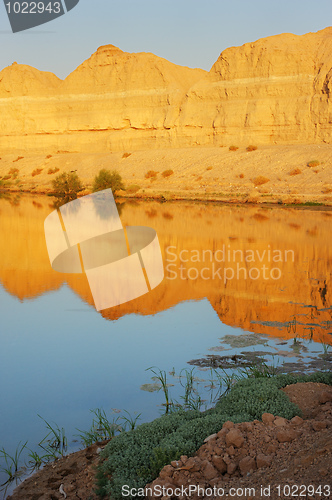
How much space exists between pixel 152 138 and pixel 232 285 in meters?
47.4

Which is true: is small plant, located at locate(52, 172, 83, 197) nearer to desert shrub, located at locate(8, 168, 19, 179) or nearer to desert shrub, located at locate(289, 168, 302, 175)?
desert shrub, located at locate(289, 168, 302, 175)

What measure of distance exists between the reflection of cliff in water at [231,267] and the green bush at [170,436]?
148 inches

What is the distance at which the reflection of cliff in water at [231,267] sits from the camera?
10617mm

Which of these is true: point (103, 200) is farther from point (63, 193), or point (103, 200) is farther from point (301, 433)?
point (301, 433)

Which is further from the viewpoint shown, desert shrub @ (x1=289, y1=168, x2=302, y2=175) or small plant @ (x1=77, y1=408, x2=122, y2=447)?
A: desert shrub @ (x1=289, y1=168, x2=302, y2=175)

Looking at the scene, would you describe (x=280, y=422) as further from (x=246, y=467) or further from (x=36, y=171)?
(x=36, y=171)

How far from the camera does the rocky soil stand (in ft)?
12.3

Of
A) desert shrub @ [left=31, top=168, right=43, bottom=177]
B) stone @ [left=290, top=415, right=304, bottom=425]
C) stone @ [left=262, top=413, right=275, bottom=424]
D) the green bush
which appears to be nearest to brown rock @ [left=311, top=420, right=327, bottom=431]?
stone @ [left=290, top=415, right=304, bottom=425]

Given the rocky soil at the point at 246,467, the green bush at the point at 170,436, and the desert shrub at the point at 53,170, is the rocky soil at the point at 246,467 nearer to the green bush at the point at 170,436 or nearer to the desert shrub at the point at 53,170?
the green bush at the point at 170,436

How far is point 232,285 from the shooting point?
12602 mm

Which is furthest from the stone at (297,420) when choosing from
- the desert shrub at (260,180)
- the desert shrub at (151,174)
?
the desert shrub at (151,174)
